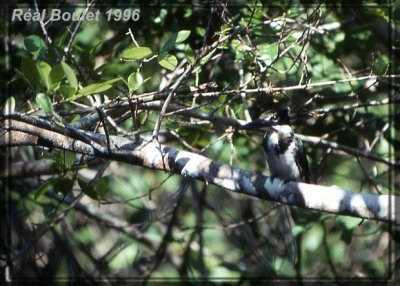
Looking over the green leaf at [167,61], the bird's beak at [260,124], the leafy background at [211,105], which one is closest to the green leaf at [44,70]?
the leafy background at [211,105]

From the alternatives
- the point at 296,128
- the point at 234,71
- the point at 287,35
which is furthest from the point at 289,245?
the point at 287,35

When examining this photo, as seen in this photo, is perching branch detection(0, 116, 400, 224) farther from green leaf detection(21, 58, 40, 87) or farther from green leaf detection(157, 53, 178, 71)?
green leaf detection(157, 53, 178, 71)

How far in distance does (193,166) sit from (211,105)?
1039 millimetres

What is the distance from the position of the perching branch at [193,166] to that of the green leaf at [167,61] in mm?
367

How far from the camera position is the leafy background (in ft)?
11.1

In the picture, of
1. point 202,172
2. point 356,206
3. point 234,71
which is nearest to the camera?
point 356,206

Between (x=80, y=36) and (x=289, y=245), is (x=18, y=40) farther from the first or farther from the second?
(x=289, y=245)

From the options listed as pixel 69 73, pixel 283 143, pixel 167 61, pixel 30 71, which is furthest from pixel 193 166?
pixel 283 143

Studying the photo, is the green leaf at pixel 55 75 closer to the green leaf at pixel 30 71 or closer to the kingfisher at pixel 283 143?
the green leaf at pixel 30 71

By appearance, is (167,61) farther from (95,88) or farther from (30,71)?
(30,71)

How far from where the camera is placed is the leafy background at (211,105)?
11.1 ft

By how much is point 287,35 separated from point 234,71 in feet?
2.21

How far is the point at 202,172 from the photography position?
9.74 feet

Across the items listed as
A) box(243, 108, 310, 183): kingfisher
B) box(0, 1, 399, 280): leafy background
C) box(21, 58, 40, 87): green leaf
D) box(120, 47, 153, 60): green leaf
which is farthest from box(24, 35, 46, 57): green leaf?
box(243, 108, 310, 183): kingfisher
